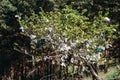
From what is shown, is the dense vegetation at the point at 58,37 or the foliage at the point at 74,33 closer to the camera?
the foliage at the point at 74,33

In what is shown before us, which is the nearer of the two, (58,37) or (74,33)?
(74,33)

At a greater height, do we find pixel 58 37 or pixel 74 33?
pixel 74 33

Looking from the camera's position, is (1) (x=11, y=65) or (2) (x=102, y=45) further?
(1) (x=11, y=65)

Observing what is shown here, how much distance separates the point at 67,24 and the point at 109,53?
11063 millimetres

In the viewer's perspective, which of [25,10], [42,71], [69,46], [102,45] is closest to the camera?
[69,46]

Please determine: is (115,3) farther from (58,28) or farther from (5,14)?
(58,28)

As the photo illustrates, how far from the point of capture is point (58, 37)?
1453 cm

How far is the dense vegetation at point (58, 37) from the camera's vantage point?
1426 cm

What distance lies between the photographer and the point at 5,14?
23.0 m

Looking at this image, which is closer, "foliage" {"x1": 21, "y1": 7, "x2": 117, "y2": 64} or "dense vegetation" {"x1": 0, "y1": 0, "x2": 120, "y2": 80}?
A: "foliage" {"x1": 21, "y1": 7, "x2": 117, "y2": 64}

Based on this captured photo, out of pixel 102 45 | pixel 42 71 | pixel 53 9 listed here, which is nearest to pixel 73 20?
pixel 102 45

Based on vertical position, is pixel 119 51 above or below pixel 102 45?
below

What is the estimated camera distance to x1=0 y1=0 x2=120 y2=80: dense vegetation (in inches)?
561

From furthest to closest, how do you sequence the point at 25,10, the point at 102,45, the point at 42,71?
the point at 42,71 → the point at 25,10 → the point at 102,45
